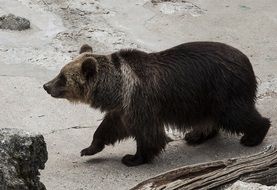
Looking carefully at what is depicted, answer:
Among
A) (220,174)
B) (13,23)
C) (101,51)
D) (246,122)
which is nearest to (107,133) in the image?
(246,122)

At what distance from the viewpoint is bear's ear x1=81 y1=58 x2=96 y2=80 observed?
6637mm

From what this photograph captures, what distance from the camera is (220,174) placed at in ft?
15.9

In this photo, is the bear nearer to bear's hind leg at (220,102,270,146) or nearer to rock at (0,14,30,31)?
bear's hind leg at (220,102,270,146)

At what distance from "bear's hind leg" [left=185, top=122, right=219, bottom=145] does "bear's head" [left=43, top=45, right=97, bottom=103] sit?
3.75 feet

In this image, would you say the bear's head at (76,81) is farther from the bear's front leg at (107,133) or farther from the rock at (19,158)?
the rock at (19,158)

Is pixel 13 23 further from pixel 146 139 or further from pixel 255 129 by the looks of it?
pixel 255 129

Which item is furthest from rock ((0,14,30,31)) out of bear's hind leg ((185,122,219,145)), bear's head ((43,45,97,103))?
bear's hind leg ((185,122,219,145))

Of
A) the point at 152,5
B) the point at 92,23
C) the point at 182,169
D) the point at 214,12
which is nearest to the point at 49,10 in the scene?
the point at 92,23

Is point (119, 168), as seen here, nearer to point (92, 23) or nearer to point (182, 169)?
point (182, 169)

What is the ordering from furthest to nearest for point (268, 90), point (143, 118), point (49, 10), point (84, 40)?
1. point (49, 10)
2. point (84, 40)
3. point (268, 90)
4. point (143, 118)

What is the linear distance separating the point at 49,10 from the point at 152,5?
1546 millimetres

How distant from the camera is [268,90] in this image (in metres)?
8.22

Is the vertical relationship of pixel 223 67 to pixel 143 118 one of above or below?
above

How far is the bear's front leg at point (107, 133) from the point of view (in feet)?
22.5
